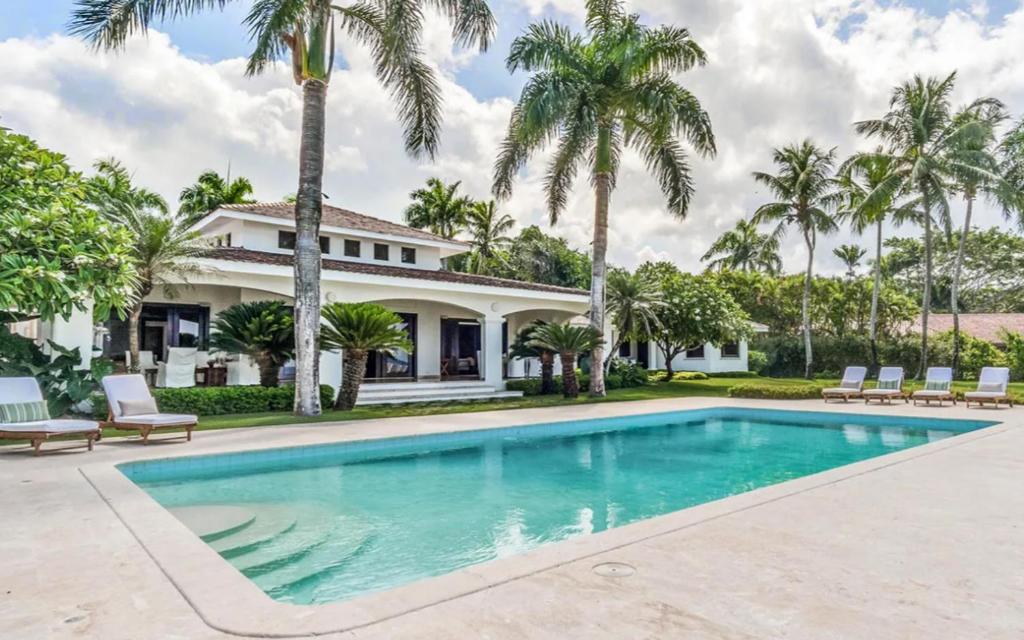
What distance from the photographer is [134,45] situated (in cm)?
1357

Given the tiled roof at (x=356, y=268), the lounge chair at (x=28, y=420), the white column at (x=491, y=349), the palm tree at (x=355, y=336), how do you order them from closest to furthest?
1. the lounge chair at (x=28, y=420)
2. the palm tree at (x=355, y=336)
3. the tiled roof at (x=356, y=268)
4. the white column at (x=491, y=349)

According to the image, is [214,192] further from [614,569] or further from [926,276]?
[614,569]

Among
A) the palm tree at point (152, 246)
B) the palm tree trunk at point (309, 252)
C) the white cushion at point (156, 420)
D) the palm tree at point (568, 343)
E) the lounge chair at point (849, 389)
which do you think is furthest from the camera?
the palm tree at point (568, 343)

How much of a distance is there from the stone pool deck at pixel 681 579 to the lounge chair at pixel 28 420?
9.23 feet

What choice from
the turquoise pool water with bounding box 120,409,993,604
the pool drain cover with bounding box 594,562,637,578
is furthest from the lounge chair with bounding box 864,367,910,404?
the pool drain cover with bounding box 594,562,637,578

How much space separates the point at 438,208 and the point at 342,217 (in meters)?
16.9

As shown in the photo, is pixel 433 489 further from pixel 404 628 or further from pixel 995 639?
pixel 995 639

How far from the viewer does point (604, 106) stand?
1952 cm

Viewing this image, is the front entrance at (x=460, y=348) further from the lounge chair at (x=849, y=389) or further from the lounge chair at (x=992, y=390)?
the lounge chair at (x=992, y=390)

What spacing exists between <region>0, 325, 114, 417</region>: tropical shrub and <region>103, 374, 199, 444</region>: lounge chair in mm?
2226

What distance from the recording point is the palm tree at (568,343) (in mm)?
20062

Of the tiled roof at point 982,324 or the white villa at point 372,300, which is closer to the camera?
the white villa at point 372,300

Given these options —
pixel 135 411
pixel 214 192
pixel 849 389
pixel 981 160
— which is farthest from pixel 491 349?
pixel 214 192

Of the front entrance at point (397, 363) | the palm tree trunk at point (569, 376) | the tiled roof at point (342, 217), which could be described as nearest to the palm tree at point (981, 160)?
the palm tree trunk at point (569, 376)
